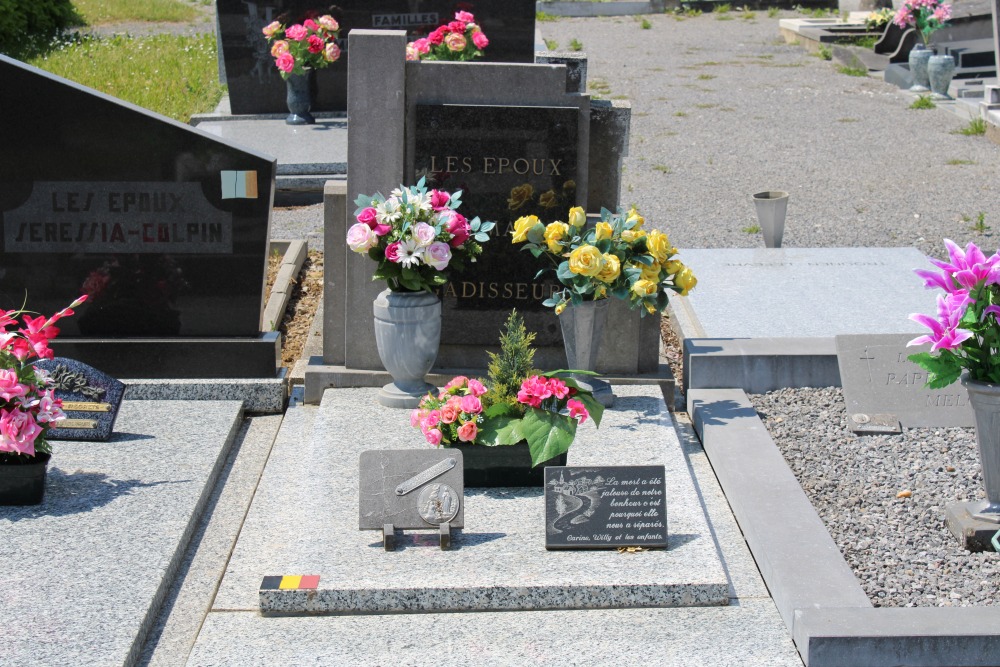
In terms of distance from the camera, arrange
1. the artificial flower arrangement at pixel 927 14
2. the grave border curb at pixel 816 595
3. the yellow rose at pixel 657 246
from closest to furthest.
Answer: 1. the grave border curb at pixel 816 595
2. the yellow rose at pixel 657 246
3. the artificial flower arrangement at pixel 927 14

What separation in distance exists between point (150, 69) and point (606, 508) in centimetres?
1336

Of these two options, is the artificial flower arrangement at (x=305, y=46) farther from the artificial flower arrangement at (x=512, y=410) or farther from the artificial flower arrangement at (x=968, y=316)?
the artificial flower arrangement at (x=968, y=316)

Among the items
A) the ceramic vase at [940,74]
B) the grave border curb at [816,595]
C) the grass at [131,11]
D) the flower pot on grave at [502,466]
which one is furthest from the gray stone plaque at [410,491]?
the grass at [131,11]

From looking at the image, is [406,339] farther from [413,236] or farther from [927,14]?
[927,14]

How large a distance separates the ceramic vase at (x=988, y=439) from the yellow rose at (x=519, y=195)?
2.31 meters

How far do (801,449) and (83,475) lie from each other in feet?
9.88

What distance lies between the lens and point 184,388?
588 cm

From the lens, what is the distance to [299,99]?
39.4 feet

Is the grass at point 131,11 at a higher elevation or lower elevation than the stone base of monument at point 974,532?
higher

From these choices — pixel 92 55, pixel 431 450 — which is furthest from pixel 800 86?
pixel 431 450

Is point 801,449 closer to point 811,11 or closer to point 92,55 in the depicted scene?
point 92,55

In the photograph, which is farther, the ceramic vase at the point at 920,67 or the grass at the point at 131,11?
the grass at the point at 131,11

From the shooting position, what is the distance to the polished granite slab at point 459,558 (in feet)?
13.2

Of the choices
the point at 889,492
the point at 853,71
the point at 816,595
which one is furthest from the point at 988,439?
the point at 853,71
